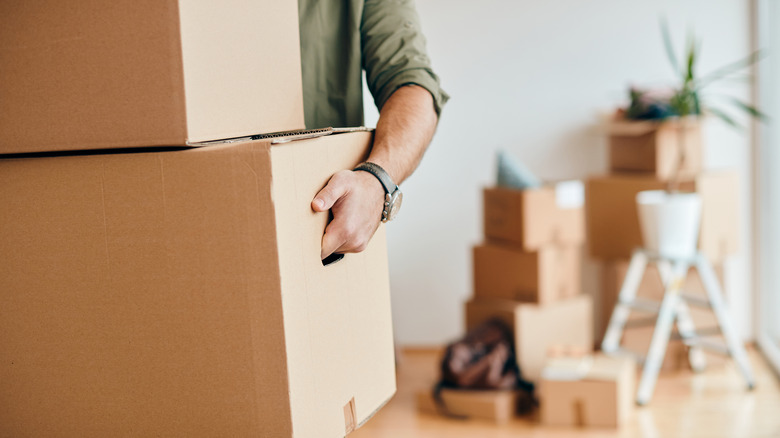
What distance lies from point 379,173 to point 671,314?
8.29 feet

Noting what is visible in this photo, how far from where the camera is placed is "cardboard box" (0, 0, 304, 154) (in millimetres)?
745

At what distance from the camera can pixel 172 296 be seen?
77 centimetres

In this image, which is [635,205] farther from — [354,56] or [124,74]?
[124,74]

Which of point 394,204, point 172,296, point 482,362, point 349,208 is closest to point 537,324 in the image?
point 482,362

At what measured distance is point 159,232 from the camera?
30.0 inches

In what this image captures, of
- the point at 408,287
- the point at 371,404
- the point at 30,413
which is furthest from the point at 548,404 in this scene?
the point at 30,413

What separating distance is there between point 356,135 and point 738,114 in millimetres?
3247

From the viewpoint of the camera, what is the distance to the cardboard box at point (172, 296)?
2.42 ft

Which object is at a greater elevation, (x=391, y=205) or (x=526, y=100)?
(x=526, y=100)

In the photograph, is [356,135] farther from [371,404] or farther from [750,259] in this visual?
[750,259]

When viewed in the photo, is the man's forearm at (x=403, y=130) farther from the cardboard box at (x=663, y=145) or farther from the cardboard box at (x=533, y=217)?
the cardboard box at (x=663, y=145)

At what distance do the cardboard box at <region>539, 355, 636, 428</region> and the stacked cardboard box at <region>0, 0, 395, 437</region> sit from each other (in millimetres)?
2124

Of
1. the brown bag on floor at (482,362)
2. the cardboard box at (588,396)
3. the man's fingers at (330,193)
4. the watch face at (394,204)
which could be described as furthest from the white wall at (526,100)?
the man's fingers at (330,193)

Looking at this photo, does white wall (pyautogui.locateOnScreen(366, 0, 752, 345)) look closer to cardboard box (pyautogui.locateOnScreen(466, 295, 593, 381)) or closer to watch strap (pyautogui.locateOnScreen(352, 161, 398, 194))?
cardboard box (pyautogui.locateOnScreen(466, 295, 593, 381))
